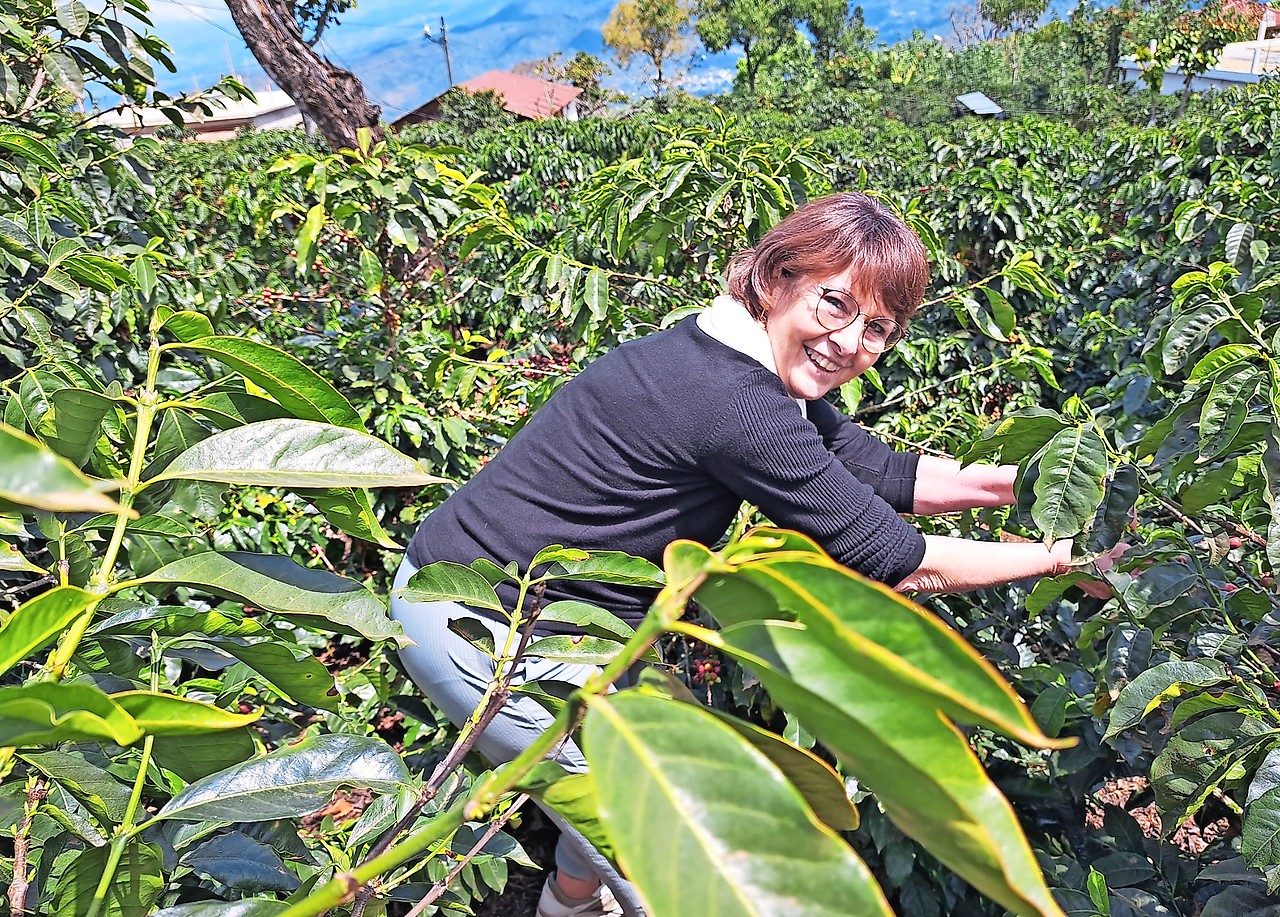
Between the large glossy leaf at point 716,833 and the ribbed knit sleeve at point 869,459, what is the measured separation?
1392 millimetres

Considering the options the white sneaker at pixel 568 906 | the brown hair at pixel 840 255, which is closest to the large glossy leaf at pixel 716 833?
the brown hair at pixel 840 255

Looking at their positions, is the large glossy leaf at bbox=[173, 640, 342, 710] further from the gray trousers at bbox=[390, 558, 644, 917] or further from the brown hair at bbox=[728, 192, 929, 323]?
the brown hair at bbox=[728, 192, 929, 323]

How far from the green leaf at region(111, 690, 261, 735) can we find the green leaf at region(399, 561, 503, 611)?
320 millimetres

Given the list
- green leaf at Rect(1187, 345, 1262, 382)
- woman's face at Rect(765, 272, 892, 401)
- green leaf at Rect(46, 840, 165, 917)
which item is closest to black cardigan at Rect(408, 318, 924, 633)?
woman's face at Rect(765, 272, 892, 401)

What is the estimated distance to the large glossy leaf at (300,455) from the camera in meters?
0.64

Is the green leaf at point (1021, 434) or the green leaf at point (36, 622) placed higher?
the green leaf at point (1021, 434)

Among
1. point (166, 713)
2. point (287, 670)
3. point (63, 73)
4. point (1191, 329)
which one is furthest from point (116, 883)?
point (63, 73)

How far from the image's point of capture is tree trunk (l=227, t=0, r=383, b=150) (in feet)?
14.0

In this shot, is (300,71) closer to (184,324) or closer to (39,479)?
(184,324)

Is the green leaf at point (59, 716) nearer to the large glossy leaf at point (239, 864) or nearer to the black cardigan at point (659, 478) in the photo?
the large glossy leaf at point (239, 864)

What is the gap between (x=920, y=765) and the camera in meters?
0.35

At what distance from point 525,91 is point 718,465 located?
3625cm

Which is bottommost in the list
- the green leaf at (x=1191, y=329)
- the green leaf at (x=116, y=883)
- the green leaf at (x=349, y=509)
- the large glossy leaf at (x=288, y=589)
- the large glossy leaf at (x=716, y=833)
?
the green leaf at (x=116, y=883)

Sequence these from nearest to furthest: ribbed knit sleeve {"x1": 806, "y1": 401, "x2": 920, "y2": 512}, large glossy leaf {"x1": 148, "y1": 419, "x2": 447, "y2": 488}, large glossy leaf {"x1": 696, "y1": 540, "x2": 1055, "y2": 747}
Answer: large glossy leaf {"x1": 696, "y1": 540, "x2": 1055, "y2": 747}, large glossy leaf {"x1": 148, "y1": 419, "x2": 447, "y2": 488}, ribbed knit sleeve {"x1": 806, "y1": 401, "x2": 920, "y2": 512}
